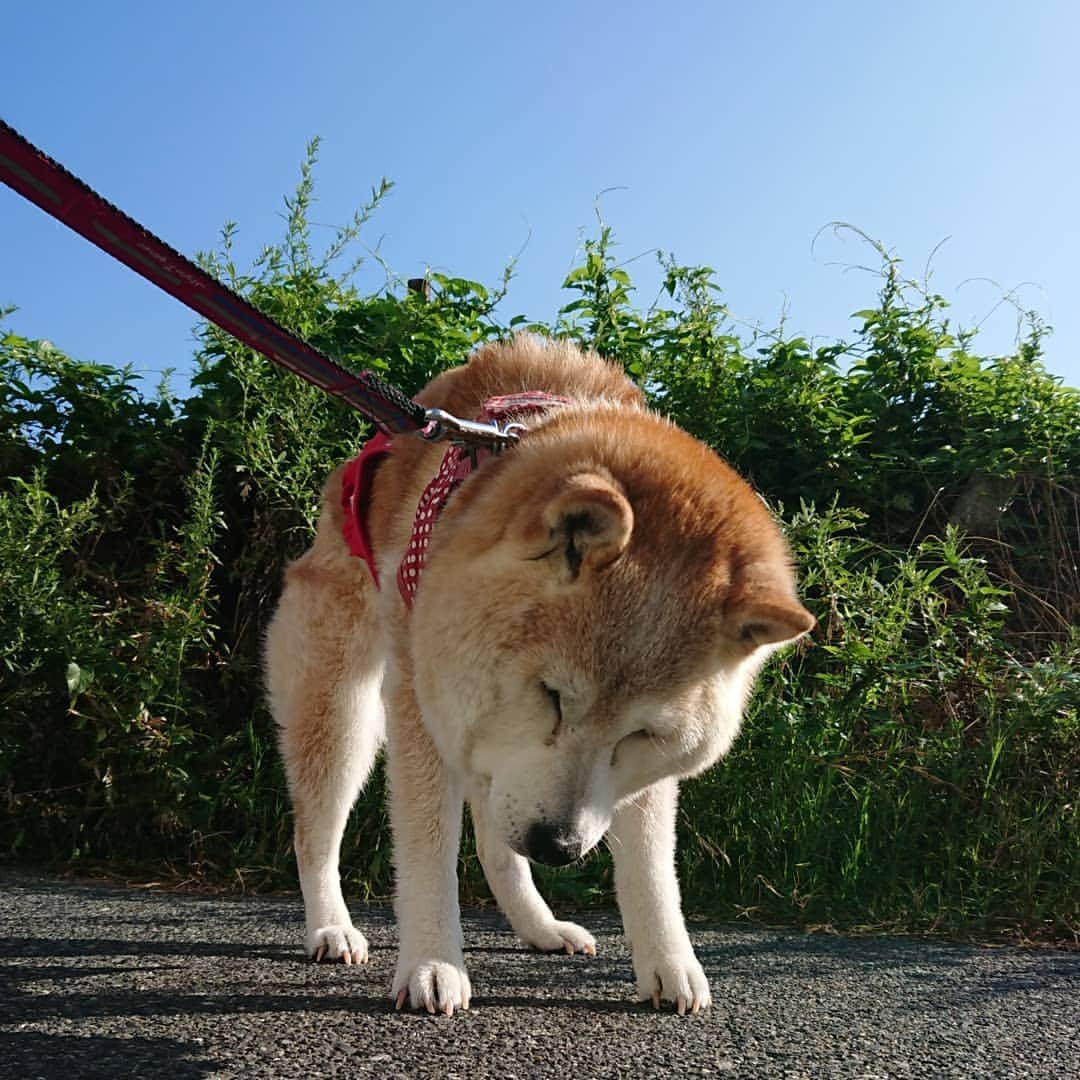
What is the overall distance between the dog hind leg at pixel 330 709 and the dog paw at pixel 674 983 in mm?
994

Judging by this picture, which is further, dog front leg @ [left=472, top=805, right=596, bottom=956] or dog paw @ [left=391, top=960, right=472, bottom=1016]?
dog front leg @ [left=472, top=805, right=596, bottom=956]

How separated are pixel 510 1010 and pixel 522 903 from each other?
721 millimetres

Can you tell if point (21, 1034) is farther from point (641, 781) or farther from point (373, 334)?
point (373, 334)

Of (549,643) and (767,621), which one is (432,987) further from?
(767,621)

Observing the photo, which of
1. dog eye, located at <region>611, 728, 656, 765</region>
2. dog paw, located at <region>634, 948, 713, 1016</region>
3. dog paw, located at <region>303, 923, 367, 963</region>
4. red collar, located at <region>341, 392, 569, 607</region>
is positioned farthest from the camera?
dog paw, located at <region>303, 923, 367, 963</region>

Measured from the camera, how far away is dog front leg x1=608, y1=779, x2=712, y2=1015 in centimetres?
262

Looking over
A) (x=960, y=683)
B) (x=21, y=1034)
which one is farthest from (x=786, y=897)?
(x=21, y=1034)

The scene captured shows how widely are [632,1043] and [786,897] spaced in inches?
62.3

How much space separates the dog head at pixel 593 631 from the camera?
2201 mm

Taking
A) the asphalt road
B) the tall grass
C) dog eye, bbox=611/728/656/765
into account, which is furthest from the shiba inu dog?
the tall grass

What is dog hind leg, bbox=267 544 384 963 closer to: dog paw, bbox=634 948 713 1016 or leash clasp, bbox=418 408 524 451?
leash clasp, bbox=418 408 524 451

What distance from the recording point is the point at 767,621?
222cm

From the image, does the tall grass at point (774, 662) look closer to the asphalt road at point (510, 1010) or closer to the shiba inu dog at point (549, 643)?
the asphalt road at point (510, 1010)

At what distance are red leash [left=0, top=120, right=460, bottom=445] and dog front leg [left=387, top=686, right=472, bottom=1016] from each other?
0.69 meters
